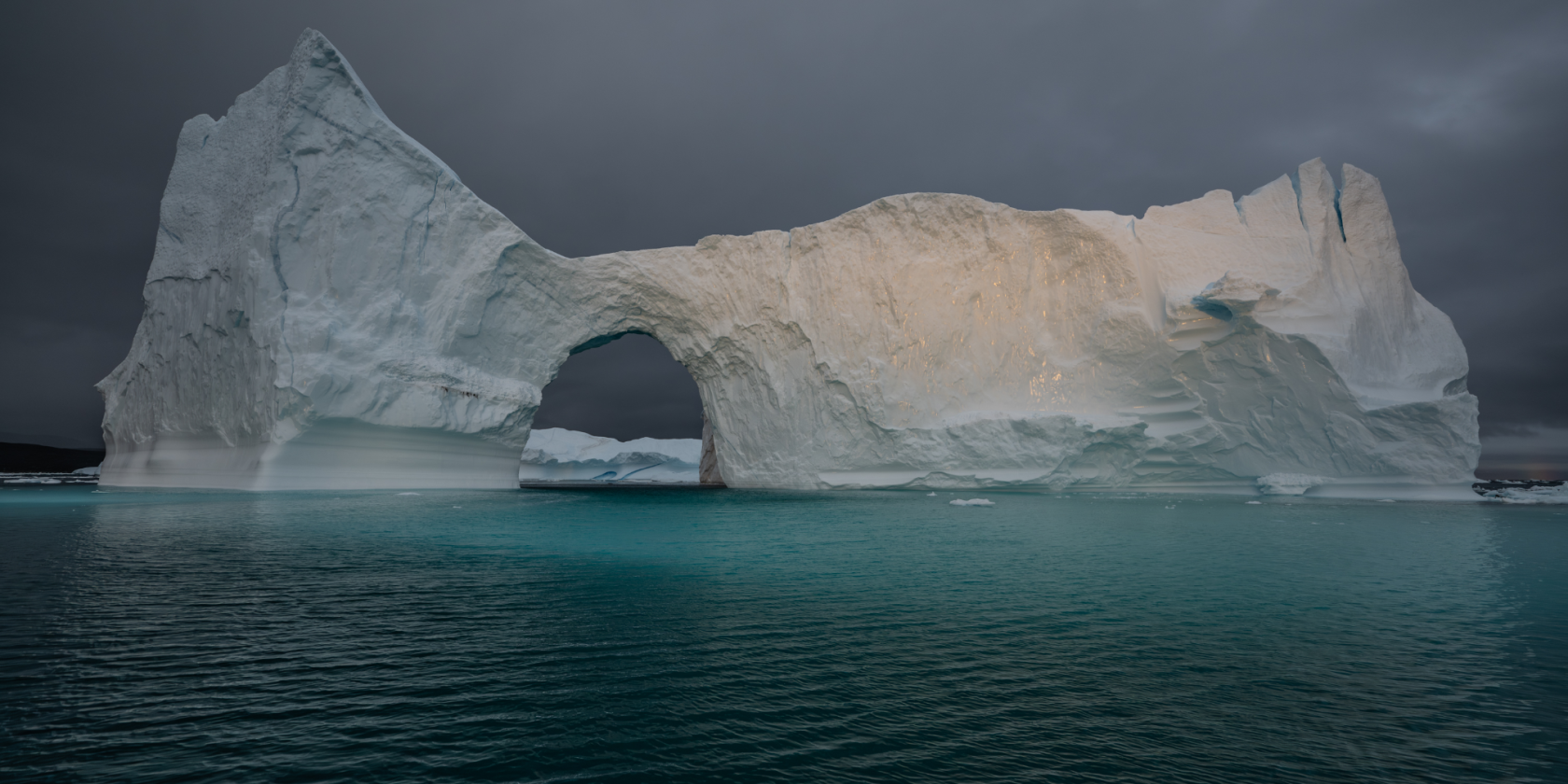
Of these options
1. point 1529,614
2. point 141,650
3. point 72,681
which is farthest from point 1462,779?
point 141,650

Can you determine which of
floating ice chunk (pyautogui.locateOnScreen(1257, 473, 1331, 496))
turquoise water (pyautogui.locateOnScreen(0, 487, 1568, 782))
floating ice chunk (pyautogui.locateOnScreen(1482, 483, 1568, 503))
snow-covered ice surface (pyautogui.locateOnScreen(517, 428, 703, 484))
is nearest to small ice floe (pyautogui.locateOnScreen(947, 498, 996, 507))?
turquoise water (pyautogui.locateOnScreen(0, 487, 1568, 782))

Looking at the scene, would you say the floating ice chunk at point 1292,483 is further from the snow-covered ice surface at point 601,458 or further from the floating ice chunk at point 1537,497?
the snow-covered ice surface at point 601,458

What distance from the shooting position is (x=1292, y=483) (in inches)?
664

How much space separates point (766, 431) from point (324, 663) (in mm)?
18028

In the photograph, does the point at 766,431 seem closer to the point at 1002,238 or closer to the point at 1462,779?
the point at 1002,238

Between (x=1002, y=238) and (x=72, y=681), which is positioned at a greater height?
(x=1002, y=238)

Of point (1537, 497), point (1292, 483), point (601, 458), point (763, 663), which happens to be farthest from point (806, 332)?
point (601, 458)

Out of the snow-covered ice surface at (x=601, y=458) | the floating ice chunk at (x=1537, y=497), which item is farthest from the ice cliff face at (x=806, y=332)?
the snow-covered ice surface at (x=601, y=458)

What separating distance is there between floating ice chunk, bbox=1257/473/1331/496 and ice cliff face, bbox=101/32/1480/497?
1.00ft

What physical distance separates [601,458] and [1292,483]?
116 ft

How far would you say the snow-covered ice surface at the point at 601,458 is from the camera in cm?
4219

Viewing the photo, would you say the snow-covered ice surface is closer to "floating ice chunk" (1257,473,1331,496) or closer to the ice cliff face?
the ice cliff face

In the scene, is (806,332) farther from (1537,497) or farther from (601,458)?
(601,458)

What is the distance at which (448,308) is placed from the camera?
17.4m
